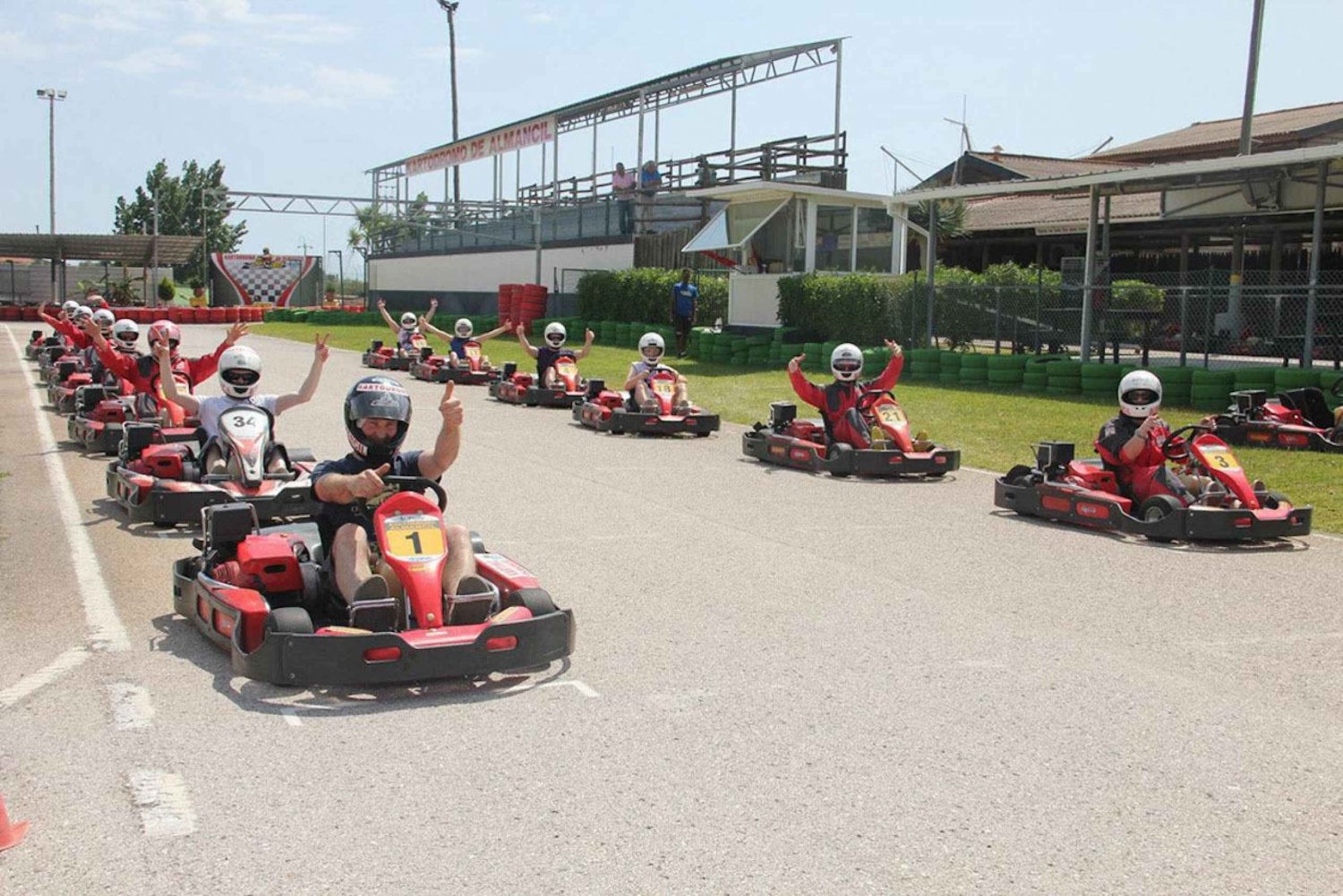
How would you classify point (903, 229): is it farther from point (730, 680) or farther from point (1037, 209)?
point (730, 680)

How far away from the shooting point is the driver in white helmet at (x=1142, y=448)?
28.6 feet

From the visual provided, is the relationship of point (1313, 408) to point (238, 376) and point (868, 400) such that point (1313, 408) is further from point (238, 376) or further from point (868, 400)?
point (238, 376)

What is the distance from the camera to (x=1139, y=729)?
15.0 ft

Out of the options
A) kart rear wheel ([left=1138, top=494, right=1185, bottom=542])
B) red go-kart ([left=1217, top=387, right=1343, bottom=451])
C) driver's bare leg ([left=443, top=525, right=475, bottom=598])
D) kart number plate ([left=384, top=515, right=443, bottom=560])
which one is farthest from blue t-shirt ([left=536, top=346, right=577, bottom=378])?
kart number plate ([left=384, top=515, right=443, bottom=560])

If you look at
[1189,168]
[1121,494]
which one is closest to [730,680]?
[1121,494]

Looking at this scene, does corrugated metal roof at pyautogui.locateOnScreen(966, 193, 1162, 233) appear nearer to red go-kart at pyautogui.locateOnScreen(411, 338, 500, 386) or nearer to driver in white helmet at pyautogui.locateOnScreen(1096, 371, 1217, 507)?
red go-kart at pyautogui.locateOnScreen(411, 338, 500, 386)

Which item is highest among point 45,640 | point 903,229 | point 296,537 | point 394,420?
point 903,229

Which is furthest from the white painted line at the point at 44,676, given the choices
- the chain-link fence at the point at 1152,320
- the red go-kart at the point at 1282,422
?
the chain-link fence at the point at 1152,320

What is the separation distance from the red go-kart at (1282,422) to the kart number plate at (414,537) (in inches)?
390

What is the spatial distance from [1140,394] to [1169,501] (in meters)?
0.81

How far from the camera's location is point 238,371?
348 inches

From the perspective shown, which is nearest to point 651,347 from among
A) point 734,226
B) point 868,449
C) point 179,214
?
point 868,449

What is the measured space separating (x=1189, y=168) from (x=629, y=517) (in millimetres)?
11261

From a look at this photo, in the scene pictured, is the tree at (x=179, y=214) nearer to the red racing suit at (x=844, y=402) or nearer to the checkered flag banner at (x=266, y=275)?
the checkered flag banner at (x=266, y=275)
